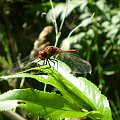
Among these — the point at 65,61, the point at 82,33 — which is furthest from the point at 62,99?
the point at 82,33

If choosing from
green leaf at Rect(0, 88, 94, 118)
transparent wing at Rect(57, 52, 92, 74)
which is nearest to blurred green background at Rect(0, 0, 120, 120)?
transparent wing at Rect(57, 52, 92, 74)

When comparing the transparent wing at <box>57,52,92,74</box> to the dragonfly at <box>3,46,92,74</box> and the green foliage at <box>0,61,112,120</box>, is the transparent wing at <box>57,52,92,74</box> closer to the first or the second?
the dragonfly at <box>3,46,92,74</box>

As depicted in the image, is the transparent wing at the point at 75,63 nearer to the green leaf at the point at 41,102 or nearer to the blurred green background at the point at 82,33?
the green leaf at the point at 41,102

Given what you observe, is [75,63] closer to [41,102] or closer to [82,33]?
[41,102]

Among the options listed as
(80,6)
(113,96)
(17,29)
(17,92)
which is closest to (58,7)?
(80,6)

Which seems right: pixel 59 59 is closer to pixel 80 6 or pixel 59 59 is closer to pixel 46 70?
pixel 46 70
